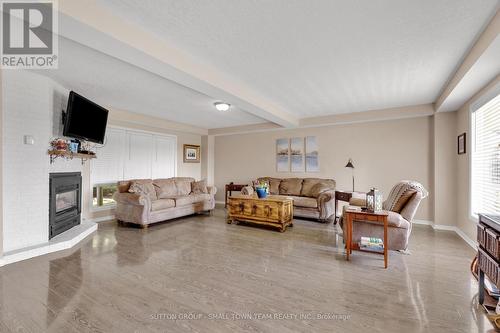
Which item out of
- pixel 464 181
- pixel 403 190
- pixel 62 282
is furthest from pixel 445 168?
pixel 62 282

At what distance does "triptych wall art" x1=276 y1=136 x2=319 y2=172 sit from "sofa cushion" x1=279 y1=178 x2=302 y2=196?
0.42 m

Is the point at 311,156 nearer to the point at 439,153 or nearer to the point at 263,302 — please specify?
the point at 439,153

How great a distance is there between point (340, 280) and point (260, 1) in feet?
9.01

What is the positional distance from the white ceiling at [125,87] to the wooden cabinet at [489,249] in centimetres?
393

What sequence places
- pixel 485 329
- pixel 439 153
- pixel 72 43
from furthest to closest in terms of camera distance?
Result: pixel 439 153
pixel 72 43
pixel 485 329

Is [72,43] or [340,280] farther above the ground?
[72,43]

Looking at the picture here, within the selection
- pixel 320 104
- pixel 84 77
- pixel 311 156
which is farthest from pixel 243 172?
pixel 84 77

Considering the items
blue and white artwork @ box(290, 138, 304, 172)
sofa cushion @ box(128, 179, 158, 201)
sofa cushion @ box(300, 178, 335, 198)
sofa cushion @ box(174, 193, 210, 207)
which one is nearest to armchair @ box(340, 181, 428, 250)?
sofa cushion @ box(300, 178, 335, 198)

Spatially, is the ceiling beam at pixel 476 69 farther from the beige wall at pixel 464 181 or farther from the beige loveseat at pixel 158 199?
the beige loveseat at pixel 158 199

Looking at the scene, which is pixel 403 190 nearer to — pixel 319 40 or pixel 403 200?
pixel 403 200

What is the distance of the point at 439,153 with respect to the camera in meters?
4.48

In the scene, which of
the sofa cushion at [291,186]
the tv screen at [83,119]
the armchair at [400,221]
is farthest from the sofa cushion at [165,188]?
the armchair at [400,221]

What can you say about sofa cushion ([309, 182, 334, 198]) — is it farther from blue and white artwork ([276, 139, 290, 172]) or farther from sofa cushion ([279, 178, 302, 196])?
blue and white artwork ([276, 139, 290, 172])

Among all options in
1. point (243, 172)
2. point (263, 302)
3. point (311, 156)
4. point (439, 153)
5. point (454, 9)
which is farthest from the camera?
point (243, 172)
